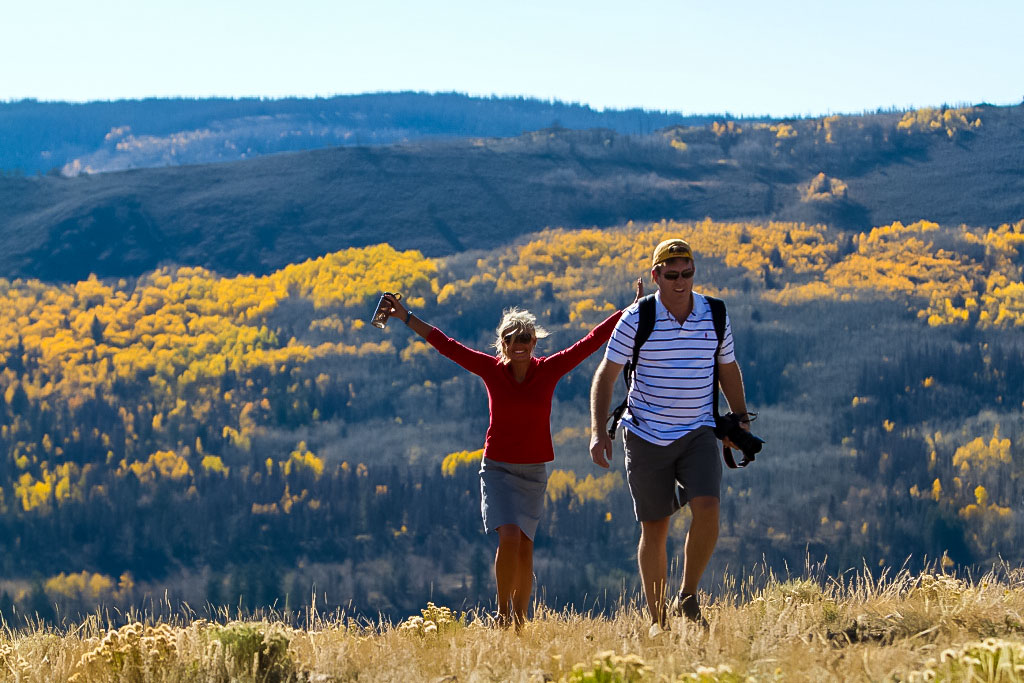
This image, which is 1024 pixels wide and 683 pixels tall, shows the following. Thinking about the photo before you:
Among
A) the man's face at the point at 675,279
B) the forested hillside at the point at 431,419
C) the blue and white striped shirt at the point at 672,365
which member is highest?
the man's face at the point at 675,279

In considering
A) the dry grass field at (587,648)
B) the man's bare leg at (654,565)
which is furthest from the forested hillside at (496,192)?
the dry grass field at (587,648)

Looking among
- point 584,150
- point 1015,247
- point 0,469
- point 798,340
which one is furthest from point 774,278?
point 0,469

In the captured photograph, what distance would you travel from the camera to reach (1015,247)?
14075 cm

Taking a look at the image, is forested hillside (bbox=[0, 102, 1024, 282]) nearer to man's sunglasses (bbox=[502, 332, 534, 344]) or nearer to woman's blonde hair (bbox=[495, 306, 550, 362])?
woman's blonde hair (bbox=[495, 306, 550, 362])

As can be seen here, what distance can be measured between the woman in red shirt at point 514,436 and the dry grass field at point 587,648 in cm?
30

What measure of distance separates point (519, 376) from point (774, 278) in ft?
440

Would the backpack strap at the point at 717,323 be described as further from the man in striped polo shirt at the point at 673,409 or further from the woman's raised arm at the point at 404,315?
the woman's raised arm at the point at 404,315

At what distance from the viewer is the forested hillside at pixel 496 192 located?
154500 mm

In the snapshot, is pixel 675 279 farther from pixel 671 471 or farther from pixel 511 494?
pixel 511 494

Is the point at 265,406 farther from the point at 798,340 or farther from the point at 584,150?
the point at 584,150

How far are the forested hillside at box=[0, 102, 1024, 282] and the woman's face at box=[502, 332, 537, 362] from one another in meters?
148

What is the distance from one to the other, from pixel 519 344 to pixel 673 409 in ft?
2.66

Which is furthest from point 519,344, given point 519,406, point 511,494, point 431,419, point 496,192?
point 496,192

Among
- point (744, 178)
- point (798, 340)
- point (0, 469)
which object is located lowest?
point (0, 469)
